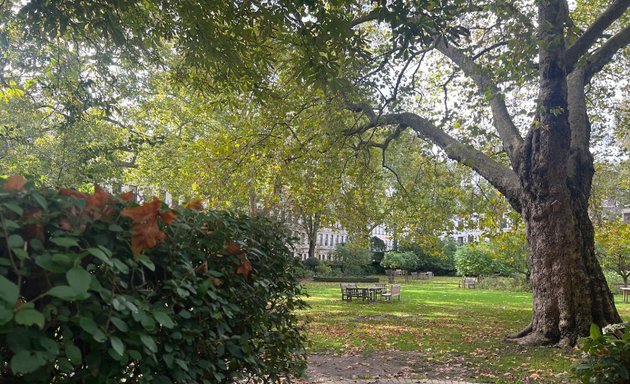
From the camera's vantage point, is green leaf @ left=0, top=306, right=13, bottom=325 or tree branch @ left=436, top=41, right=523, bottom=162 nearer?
green leaf @ left=0, top=306, right=13, bottom=325

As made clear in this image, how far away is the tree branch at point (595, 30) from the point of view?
9461 mm

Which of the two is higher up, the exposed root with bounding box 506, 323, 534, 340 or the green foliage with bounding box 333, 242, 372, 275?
the green foliage with bounding box 333, 242, 372, 275

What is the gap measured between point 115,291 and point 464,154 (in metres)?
10.7

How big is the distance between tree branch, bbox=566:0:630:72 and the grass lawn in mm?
6009

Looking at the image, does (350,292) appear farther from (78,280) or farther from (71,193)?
(78,280)

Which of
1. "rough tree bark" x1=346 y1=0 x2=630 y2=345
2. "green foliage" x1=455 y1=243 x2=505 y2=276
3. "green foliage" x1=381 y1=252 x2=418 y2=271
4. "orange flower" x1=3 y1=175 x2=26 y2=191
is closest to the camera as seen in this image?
"orange flower" x1=3 y1=175 x2=26 y2=191

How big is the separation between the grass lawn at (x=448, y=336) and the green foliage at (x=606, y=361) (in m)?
2.40

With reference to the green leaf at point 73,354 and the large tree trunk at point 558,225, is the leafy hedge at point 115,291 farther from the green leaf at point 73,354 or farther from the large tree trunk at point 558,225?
the large tree trunk at point 558,225

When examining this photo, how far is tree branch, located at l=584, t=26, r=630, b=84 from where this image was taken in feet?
33.8

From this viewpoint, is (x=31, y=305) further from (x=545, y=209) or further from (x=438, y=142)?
(x=438, y=142)

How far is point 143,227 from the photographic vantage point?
188cm

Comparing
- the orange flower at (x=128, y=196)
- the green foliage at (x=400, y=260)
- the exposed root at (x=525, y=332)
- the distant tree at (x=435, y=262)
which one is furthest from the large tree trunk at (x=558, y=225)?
the distant tree at (x=435, y=262)

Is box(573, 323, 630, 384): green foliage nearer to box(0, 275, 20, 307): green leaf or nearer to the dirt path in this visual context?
the dirt path

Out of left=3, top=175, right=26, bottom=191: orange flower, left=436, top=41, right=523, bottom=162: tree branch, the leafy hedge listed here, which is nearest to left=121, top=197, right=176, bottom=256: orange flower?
the leafy hedge
